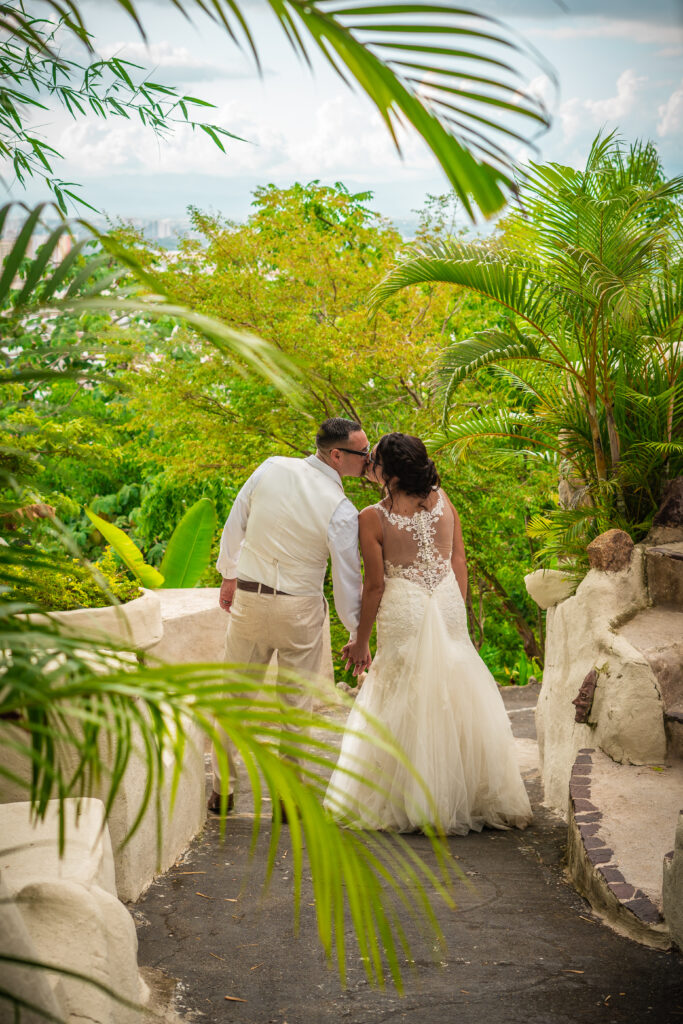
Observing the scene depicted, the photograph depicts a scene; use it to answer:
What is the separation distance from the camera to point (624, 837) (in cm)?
403

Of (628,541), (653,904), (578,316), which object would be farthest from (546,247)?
(653,904)

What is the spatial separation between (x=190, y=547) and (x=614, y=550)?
453 cm

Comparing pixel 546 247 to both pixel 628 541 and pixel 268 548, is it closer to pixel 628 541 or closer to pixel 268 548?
pixel 628 541

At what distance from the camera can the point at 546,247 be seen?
6098 millimetres

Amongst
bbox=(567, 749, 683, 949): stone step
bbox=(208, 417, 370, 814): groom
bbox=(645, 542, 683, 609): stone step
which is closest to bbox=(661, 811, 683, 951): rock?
bbox=(567, 749, 683, 949): stone step

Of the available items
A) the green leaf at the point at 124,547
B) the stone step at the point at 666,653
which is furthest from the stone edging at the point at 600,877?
the green leaf at the point at 124,547

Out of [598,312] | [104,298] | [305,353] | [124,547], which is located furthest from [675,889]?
[305,353]

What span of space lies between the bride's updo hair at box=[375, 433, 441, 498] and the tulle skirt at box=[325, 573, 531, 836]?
1.68 ft

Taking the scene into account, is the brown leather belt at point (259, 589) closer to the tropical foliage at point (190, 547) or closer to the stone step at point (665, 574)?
the stone step at point (665, 574)

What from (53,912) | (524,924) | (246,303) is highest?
(246,303)

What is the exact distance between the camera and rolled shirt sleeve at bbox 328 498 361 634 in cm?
498

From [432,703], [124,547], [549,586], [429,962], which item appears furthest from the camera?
[124,547]

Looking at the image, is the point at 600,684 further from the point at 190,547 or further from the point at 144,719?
the point at 190,547

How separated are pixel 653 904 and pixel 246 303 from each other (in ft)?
27.0
